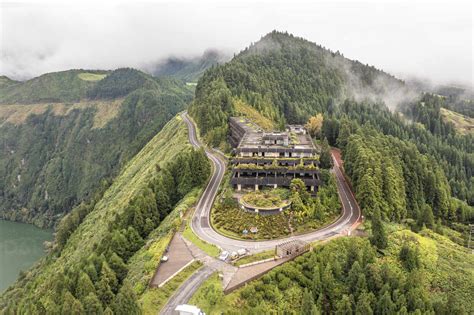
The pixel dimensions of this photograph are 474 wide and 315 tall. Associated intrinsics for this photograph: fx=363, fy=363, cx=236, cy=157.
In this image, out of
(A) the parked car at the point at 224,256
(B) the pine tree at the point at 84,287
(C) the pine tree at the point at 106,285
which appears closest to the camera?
(B) the pine tree at the point at 84,287

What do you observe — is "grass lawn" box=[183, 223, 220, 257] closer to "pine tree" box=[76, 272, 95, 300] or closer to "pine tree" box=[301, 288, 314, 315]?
"pine tree" box=[301, 288, 314, 315]

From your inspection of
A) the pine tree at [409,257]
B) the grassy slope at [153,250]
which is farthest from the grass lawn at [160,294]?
the pine tree at [409,257]

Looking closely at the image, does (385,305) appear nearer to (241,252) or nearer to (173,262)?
(241,252)

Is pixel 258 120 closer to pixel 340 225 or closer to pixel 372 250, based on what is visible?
pixel 340 225

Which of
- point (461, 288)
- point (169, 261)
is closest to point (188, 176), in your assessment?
point (169, 261)

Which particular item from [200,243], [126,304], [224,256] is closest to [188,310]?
[126,304]

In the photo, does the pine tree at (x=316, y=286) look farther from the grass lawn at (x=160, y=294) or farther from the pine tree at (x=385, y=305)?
the grass lawn at (x=160, y=294)
